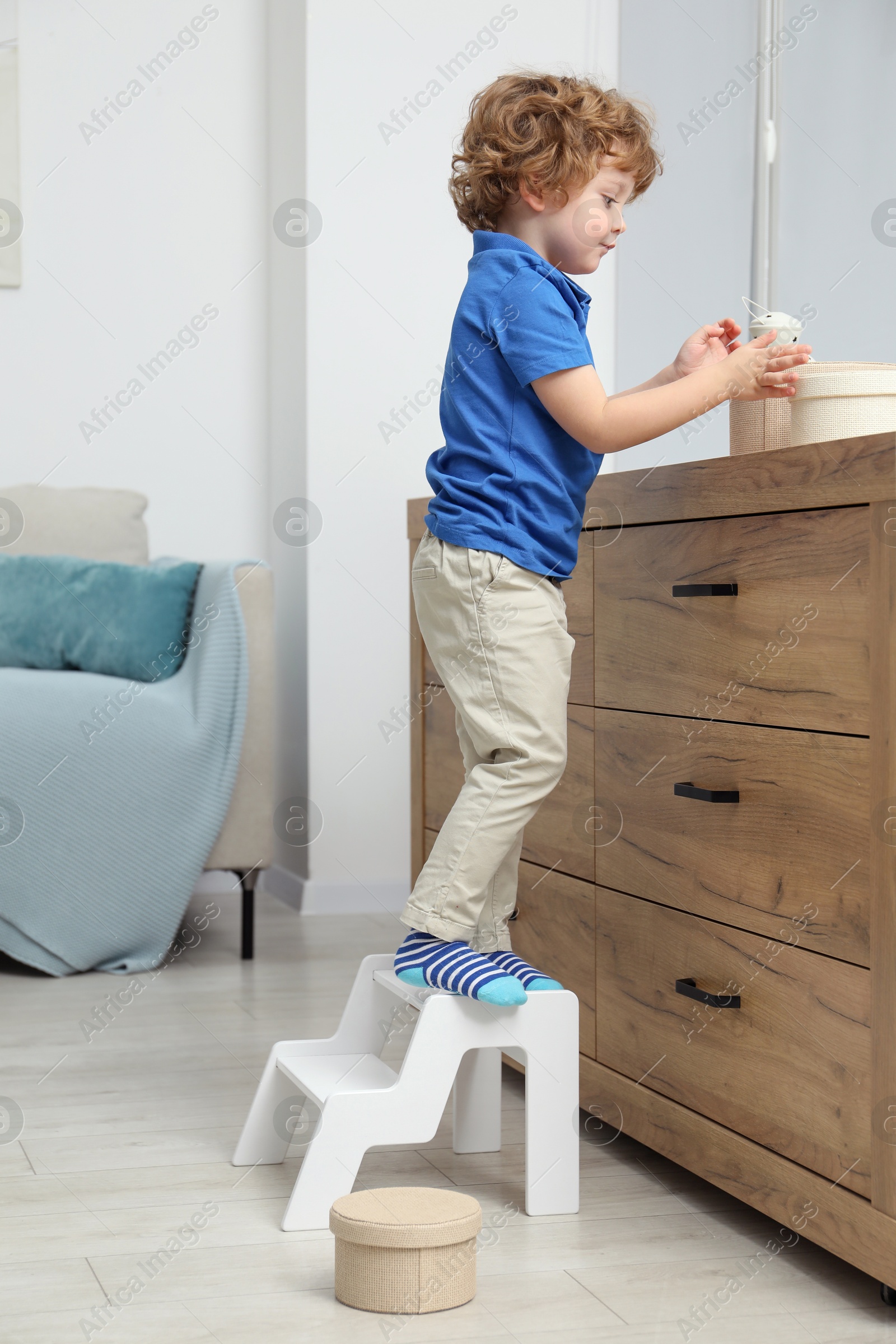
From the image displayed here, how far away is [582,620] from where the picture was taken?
1.40 m

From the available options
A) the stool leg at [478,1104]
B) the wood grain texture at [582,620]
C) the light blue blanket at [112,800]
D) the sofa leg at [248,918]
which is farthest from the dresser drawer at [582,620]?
the sofa leg at [248,918]

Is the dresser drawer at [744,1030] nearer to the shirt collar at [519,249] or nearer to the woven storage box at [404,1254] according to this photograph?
the woven storage box at [404,1254]

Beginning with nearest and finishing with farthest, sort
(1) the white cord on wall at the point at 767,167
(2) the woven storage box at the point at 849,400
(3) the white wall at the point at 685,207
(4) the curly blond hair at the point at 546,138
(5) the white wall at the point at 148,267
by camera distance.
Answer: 1. (2) the woven storage box at the point at 849,400
2. (4) the curly blond hair at the point at 546,138
3. (1) the white cord on wall at the point at 767,167
4. (3) the white wall at the point at 685,207
5. (5) the white wall at the point at 148,267

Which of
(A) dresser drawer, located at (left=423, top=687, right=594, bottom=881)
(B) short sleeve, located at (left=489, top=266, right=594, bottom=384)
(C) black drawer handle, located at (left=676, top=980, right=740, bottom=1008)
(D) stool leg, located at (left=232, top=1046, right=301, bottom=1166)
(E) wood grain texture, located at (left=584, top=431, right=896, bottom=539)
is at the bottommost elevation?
(D) stool leg, located at (left=232, top=1046, right=301, bottom=1166)

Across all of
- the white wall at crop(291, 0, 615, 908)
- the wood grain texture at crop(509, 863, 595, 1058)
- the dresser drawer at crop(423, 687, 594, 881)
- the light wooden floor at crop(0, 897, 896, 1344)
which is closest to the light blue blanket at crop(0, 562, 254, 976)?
A: the light wooden floor at crop(0, 897, 896, 1344)

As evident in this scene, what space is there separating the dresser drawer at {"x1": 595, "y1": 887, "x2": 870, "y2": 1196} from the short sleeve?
1.65 ft

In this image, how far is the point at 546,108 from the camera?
121cm

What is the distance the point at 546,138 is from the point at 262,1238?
99 centimetres

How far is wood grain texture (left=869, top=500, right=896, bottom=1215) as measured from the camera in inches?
37.1

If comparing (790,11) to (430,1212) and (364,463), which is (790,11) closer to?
(364,463)

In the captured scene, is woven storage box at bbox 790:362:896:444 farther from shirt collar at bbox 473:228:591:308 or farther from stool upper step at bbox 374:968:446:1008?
stool upper step at bbox 374:968:446:1008

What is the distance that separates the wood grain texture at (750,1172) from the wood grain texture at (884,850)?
0.04 metres

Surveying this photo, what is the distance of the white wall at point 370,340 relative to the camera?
2549mm

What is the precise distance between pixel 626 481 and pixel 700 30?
5.53 feet
